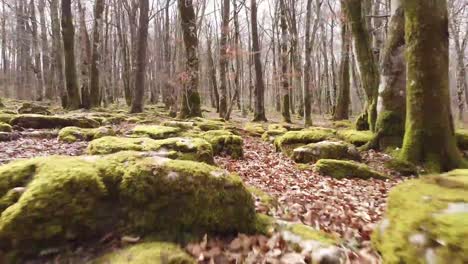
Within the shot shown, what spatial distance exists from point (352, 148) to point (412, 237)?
18.0 ft

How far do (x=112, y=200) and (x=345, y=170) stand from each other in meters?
4.48

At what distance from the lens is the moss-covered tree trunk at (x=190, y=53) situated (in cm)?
1384

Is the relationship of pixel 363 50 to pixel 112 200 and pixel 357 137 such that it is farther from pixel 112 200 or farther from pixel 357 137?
pixel 112 200

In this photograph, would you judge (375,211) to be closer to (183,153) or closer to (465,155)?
(183,153)

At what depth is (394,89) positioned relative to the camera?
26.4 feet

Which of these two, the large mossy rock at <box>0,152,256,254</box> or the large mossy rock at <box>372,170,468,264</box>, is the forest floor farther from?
the large mossy rock at <box>372,170,468,264</box>

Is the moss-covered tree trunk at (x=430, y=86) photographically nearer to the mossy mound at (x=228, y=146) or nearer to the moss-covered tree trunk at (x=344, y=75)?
the mossy mound at (x=228, y=146)

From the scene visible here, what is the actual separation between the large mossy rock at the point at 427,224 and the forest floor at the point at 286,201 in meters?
0.36

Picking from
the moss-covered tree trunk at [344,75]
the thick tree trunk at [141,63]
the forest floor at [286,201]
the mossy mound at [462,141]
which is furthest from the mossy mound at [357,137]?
the thick tree trunk at [141,63]

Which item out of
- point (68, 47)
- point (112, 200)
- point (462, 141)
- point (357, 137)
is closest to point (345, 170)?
point (357, 137)

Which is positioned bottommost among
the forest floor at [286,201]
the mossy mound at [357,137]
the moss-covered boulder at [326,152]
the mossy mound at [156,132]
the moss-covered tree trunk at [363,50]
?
the forest floor at [286,201]

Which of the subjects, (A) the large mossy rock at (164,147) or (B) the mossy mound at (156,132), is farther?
(B) the mossy mound at (156,132)

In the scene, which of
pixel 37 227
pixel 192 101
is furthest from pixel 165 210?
pixel 192 101

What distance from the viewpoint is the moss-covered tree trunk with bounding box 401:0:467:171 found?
614cm
